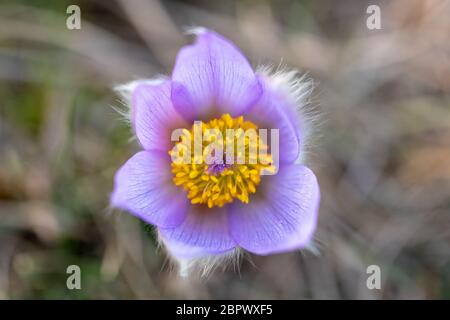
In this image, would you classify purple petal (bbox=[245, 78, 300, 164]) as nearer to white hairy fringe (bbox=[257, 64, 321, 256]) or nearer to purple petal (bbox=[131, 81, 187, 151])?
white hairy fringe (bbox=[257, 64, 321, 256])

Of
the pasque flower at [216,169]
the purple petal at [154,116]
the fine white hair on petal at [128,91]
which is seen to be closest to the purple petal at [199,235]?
the pasque flower at [216,169]

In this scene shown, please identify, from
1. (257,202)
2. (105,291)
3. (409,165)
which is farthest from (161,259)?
(409,165)

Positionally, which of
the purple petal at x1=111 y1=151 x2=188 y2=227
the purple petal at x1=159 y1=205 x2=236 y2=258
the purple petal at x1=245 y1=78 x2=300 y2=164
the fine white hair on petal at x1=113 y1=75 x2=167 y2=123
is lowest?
the purple petal at x1=159 y1=205 x2=236 y2=258

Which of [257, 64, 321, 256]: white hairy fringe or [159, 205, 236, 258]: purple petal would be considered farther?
[257, 64, 321, 256]: white hairy fringe

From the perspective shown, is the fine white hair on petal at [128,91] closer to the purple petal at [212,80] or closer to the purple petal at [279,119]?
the purple petal at [212,80]

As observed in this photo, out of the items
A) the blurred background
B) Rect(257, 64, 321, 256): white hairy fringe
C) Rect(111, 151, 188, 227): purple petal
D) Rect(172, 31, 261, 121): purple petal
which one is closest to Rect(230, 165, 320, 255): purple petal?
Rect(257, 64, 321, 256): white hairy fringe

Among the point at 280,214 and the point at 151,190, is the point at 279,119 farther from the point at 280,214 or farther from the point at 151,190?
the point at 151,190
